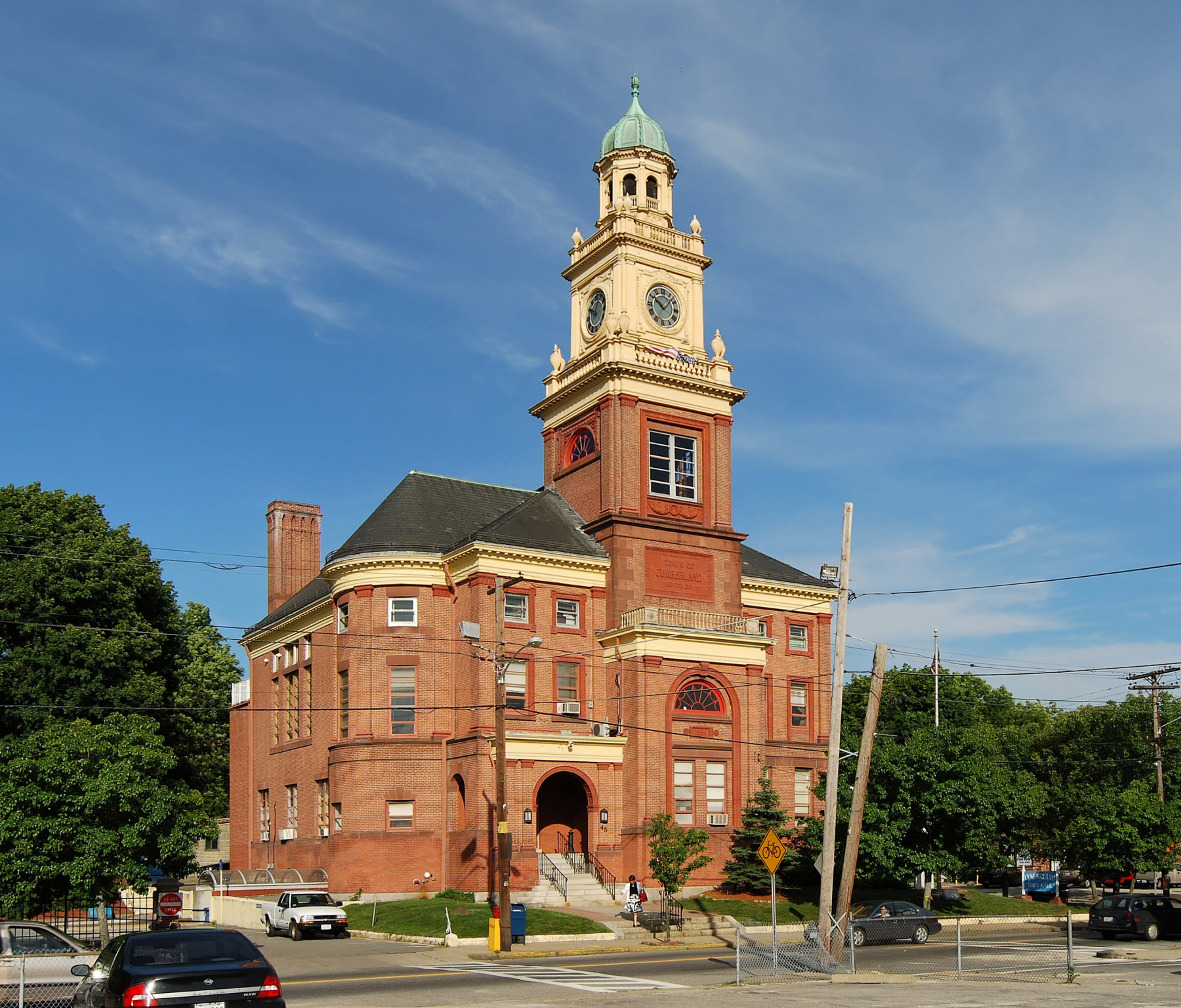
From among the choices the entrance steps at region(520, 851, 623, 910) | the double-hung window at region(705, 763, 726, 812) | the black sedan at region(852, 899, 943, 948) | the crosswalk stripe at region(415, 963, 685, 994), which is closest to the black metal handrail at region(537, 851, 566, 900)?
the entrance steps at region(520, 851, 623, 910)

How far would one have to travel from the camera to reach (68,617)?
54031 millimetres

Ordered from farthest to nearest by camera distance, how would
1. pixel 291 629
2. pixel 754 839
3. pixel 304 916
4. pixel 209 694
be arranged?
1. pixel 209 694
2. pixel 291 629
3. pixel 754 839
4. pixel 304 916

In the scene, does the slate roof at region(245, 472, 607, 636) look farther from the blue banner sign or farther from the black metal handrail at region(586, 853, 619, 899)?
the blue banner sign

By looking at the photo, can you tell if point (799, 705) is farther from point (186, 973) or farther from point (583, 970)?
point (186, 973)

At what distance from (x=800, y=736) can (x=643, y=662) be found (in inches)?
494

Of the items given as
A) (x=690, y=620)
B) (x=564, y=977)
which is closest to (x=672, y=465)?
(x=690, y=620)

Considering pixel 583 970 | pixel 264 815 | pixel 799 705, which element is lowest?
pixel 583 970

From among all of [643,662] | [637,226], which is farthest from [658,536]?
[637,226]

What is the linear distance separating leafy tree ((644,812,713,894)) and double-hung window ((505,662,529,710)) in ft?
27.2

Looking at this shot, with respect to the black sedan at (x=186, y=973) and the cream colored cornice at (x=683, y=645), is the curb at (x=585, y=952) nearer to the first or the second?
the cream colored cornice at (x=683, y=645)

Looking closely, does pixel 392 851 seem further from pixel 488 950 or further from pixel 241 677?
pixel 241 677

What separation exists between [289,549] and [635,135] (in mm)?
26159

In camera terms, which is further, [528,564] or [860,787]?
[528,564]

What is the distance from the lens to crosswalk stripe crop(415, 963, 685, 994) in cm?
2550
